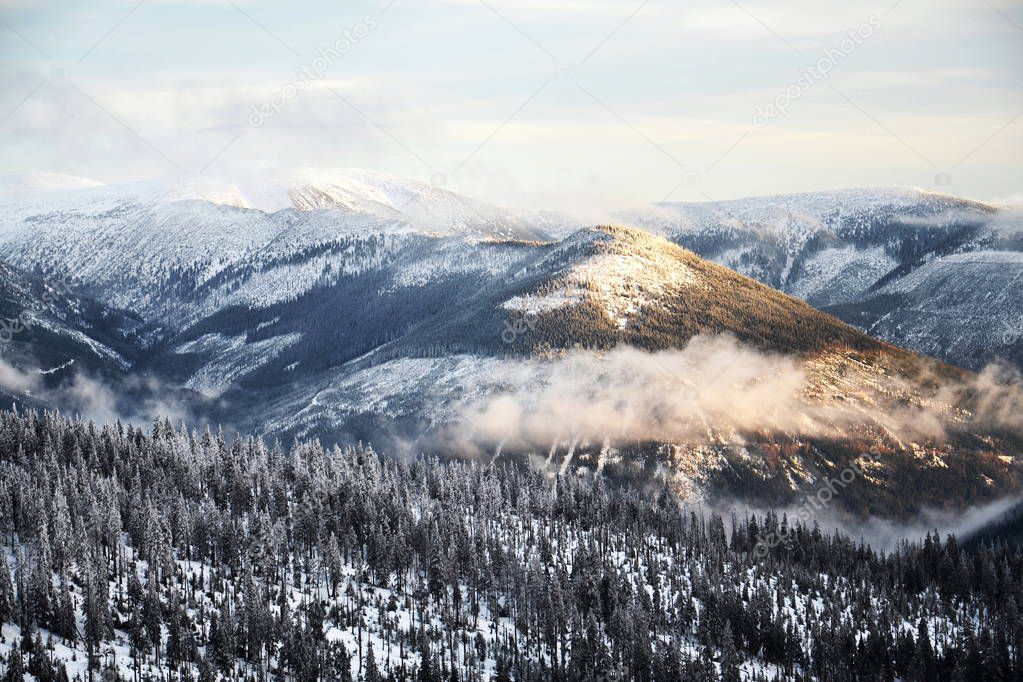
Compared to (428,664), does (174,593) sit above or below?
above

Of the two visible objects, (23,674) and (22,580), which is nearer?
(23,674)

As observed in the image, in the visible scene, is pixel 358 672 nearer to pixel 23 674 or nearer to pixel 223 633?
pixel 223 633

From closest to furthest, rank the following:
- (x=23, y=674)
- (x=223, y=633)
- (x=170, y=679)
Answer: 1. (x=23, y=674)
2. (x=170, y=679)
3. (x=223, y=633)

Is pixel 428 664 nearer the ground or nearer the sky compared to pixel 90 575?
nearer the ground

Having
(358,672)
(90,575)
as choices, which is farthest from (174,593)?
(358,672)

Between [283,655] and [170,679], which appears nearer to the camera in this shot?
[170,679]

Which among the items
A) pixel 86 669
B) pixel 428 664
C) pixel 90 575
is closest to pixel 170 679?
pixel 86 669

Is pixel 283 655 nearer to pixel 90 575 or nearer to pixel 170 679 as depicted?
pixel 170 679

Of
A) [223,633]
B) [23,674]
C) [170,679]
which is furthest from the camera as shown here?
[223,633]
